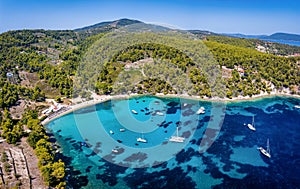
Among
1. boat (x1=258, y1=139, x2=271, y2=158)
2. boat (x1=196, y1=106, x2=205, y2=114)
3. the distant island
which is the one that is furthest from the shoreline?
boat (x1=258, y1=139, x2=271, y2=158)

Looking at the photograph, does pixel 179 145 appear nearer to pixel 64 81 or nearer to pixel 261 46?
pixel 64 81

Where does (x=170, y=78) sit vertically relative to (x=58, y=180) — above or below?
above

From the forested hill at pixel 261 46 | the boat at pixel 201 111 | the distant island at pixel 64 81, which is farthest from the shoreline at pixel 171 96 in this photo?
the forested hill at pixel 261 46

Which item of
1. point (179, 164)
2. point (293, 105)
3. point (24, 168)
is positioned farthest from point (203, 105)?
point (24, 168)

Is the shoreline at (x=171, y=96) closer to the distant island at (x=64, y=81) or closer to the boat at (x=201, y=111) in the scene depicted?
the distant island at (x=64, y=81)

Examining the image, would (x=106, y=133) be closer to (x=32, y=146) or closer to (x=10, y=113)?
(x=32, y=146)
